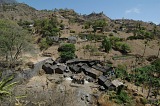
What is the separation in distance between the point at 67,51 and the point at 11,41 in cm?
1328

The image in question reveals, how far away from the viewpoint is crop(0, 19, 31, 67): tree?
40.7 metres

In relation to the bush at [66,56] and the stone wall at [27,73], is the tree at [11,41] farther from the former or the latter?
the bush at [66,56]

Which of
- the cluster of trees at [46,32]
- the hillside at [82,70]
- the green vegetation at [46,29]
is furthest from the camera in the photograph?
the green vegetation at [46,29]

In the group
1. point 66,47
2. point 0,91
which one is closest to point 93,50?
point 66,47

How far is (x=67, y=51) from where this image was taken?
5119cm

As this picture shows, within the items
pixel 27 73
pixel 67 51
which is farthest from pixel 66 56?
pixel 27 73

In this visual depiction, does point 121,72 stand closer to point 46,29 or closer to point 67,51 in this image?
point 67,51

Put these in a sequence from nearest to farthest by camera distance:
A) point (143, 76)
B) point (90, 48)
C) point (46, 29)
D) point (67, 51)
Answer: point (143, 76) → point (67, 51) → point (90, 48) → point (46, 29)

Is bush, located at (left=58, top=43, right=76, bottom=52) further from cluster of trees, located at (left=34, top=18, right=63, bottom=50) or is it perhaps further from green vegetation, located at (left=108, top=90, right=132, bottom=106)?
green vegetation, located at (left=108, top=90, right=132, bottom=106)

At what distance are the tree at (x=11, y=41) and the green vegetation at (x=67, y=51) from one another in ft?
26.9

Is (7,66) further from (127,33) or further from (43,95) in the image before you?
(127,33)

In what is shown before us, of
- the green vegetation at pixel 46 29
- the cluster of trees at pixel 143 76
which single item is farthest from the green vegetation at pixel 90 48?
the green vegetation at pixel 46 29

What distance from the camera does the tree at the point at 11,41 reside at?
4072cm

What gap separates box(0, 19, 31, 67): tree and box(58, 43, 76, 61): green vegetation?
26.9 ft
